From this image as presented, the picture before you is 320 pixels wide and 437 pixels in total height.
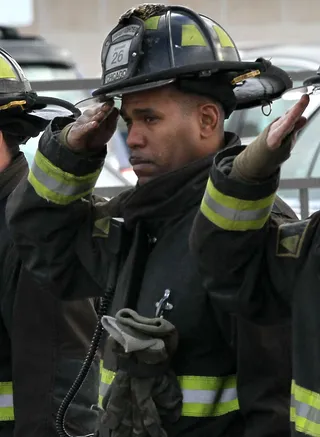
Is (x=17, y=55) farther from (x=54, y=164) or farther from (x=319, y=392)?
(x=319, y=392)

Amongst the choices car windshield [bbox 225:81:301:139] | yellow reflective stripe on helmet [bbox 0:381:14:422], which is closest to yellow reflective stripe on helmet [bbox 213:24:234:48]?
yellow reflective stripe on helmet [bbox 0:381:14:422]

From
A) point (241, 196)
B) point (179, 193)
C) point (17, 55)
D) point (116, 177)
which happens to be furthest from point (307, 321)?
point (17, 55)

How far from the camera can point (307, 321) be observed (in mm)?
2537

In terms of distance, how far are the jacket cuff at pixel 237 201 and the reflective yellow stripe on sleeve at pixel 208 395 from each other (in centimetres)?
47

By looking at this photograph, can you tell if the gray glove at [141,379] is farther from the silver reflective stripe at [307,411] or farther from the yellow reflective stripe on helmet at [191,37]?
the yellow reflective stripe on helmet at [191,37]

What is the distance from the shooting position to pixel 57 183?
124 inches

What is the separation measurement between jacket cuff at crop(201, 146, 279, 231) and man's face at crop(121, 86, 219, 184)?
0.37 metres

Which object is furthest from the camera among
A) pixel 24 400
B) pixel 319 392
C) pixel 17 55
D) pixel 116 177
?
pixel 17 55

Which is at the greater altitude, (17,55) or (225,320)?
(225,320)

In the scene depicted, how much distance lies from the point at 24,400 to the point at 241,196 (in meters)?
1.39

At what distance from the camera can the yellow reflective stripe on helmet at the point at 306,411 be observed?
2.49 metres

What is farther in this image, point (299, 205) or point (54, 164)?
point (299, 205)

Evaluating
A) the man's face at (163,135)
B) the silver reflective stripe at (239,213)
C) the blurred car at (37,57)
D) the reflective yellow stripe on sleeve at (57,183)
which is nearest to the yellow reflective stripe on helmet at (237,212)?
the silver reflective stripe at (239,213)

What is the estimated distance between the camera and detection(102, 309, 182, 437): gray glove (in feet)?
9.07
